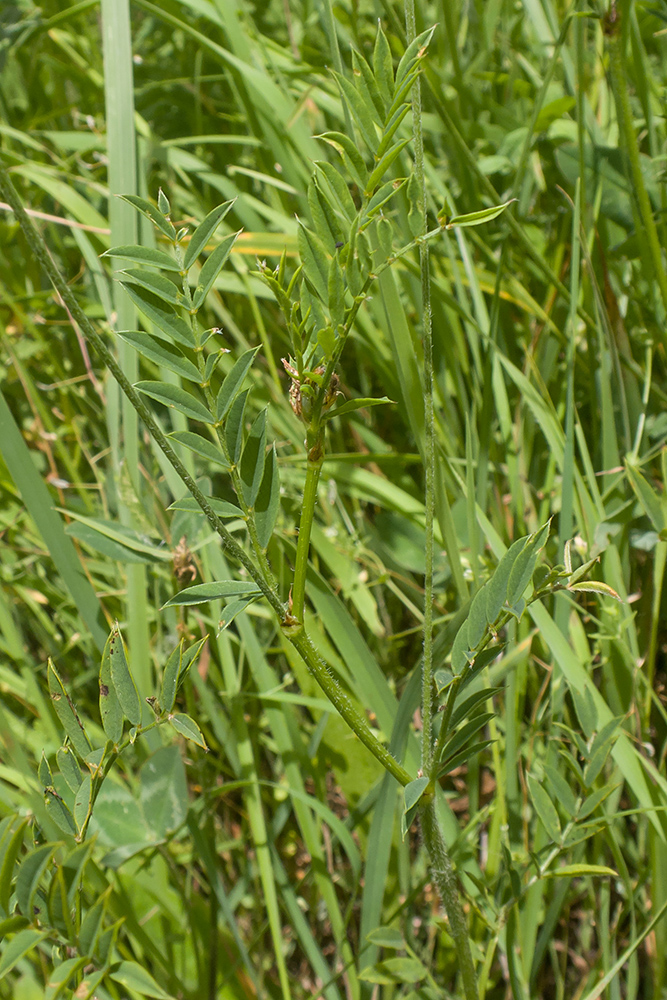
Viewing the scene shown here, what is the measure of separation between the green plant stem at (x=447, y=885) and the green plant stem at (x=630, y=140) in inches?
28.3

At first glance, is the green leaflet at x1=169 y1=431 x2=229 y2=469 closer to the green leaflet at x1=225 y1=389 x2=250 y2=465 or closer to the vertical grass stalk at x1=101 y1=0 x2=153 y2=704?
the green leaflet at x1=225 y1=389 x2=250 y2=465

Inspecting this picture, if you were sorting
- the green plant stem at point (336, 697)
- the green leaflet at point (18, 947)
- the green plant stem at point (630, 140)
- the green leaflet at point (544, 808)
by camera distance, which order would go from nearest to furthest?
1. the green leaflet at point (18, 947)
2. the green plant stem at point (336, 697)
3. the green leaflet at point (544, 808)
4. the green plant stem at point (630, 140)

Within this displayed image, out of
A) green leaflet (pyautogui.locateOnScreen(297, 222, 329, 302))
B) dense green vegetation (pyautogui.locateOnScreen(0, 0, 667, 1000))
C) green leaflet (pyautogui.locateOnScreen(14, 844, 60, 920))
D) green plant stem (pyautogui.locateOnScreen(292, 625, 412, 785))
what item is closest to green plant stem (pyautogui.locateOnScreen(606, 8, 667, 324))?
dense green vegetation (pyautogui.locateOnScreen(0, 0, 667, 1000))

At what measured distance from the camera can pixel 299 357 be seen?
52 centimetres

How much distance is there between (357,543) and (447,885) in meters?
0.56

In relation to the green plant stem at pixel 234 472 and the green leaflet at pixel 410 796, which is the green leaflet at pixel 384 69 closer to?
the green plant stem at pixel 234 472

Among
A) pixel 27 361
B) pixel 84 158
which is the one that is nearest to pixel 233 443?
pixel 27 361

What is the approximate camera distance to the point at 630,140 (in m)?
0.97

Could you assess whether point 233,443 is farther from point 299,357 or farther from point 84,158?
point 84,158

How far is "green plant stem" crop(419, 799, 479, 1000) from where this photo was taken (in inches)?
25.7

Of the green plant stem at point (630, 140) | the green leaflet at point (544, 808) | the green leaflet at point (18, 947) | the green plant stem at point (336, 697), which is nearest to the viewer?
the green leaflet at point (18, 947)

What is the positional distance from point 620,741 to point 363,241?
0.66 metres

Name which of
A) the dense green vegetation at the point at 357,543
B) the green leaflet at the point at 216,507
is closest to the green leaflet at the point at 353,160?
the dense green vegetation at the point at 357,543

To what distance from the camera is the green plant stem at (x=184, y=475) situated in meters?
0.51
